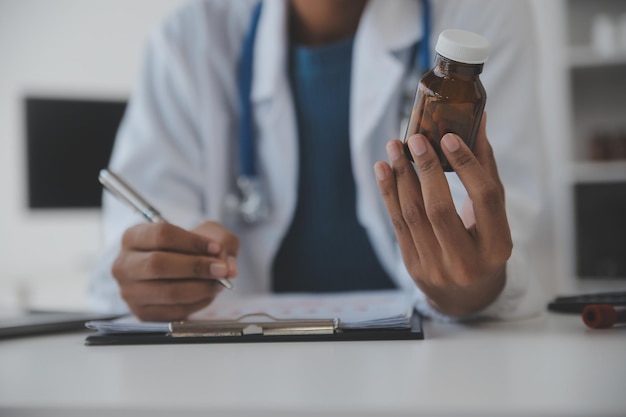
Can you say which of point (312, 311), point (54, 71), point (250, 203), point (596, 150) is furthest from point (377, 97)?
point (54, 71)

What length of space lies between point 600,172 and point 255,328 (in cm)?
193

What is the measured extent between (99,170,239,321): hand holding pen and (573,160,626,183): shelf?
6.10 feet

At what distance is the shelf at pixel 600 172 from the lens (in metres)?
2.14

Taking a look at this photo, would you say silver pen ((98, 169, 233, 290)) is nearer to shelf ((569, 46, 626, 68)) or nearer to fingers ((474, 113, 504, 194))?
fingers ((474, 113, 504, 194))

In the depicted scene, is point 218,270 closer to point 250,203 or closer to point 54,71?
point 250,203

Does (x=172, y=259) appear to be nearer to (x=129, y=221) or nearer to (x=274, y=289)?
(x=129, y=221)

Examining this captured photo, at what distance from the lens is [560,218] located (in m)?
2.23

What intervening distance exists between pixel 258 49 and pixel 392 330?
0.72 m

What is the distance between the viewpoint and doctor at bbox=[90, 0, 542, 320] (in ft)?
3.06

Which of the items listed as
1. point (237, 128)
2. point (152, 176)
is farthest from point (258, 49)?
point (152, 176)

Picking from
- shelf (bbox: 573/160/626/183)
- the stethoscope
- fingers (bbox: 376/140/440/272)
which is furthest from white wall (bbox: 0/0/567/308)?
fingers (bbox: 376/140/440/272)

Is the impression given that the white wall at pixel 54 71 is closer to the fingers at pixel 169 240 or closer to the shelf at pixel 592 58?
the shelf at pixel 592 58

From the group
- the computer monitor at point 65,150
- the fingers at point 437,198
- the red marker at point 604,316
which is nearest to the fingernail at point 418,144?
the fingers at point 437,198

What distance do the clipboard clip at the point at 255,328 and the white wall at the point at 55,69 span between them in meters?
2.99
